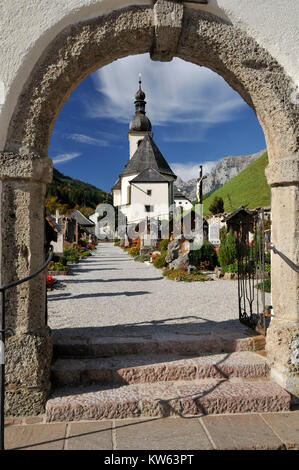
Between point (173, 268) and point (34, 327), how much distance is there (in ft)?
29.4

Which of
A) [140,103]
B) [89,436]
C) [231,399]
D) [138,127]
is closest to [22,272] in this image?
[89,436]

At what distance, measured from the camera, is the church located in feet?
129

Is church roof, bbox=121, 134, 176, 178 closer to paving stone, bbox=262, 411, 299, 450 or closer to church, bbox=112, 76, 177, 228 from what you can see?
church, bbox=112, 76, 177, 228

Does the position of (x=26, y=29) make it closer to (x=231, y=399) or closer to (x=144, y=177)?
(x=231, y=399)

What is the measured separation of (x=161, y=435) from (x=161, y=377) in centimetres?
72

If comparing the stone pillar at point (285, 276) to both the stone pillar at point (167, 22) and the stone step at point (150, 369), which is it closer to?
the stone step at point (150, 369)

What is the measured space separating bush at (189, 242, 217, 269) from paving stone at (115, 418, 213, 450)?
9.47m

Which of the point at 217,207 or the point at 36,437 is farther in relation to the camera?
the point at 217,207

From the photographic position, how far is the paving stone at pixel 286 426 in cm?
256

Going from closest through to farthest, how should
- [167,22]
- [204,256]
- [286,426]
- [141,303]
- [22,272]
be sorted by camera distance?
[286,426] < [22,272] < [167,22] < [141,303] < [204,256]

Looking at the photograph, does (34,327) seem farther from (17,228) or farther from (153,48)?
(153,48)

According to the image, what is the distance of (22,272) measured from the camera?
10.3 feet

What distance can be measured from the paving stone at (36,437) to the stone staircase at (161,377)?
0.39 ft

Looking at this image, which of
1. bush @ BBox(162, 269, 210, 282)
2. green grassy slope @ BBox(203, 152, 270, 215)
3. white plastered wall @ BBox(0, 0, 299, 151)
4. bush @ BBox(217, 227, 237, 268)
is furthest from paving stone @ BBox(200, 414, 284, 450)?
green grassy slope @ BBox(203, 152, 270, 215)
